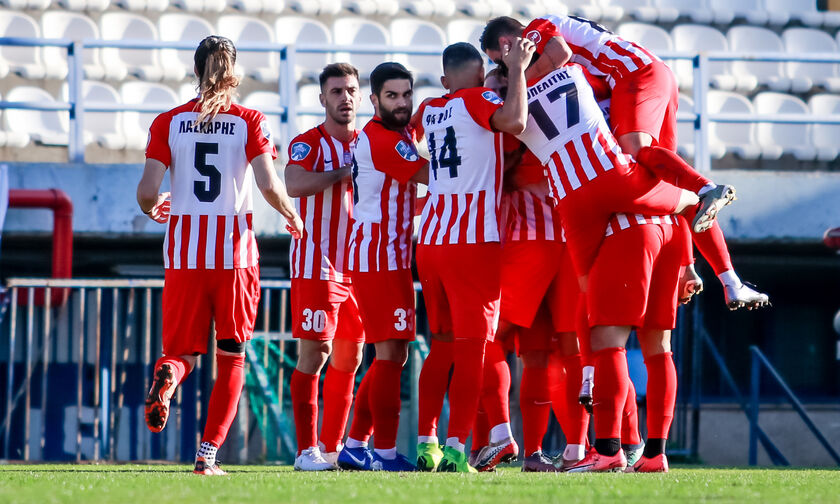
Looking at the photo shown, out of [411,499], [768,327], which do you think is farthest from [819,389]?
[411,499]

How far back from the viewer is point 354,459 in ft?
17.9

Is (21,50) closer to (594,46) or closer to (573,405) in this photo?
(594,46)

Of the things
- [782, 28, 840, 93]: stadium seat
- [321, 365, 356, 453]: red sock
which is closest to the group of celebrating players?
[321, 365, 356, 453]: red sock

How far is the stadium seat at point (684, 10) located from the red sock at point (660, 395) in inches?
364

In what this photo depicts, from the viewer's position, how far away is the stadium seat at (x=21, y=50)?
11344 millimetres

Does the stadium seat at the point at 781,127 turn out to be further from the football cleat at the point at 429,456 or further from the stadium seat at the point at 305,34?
the football cleat at the point at 429,456

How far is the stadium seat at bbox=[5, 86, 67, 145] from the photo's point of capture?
35.7 ft

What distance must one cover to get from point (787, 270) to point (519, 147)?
6.39 meters

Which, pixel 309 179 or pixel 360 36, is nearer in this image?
pixel 309 179

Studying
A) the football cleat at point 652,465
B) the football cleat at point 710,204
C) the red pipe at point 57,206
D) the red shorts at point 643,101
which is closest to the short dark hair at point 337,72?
the red shorts at point 643,101

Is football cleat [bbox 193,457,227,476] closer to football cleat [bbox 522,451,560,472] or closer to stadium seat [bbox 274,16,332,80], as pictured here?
football cleat [bbox 522,451,560,472]

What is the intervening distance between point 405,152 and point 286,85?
13.4 feet

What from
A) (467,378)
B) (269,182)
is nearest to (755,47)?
(467,378)

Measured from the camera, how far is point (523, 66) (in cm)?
496
